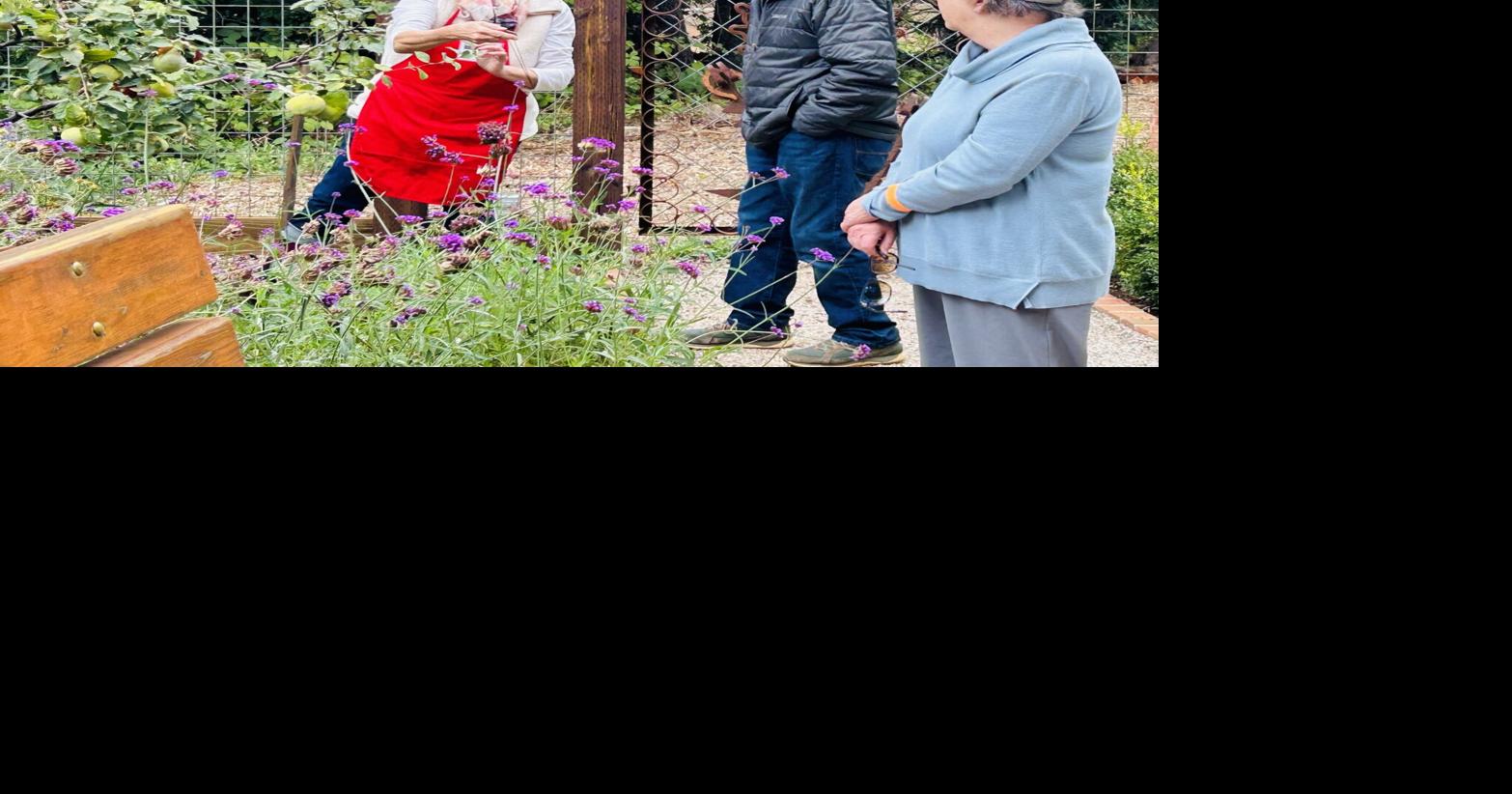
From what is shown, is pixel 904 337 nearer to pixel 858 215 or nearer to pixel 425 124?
pixel 425 124

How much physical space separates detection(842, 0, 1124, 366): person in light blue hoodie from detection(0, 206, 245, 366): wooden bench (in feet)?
3.77

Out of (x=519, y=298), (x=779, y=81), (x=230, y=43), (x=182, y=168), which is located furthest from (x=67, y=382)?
(x=230, y=43)

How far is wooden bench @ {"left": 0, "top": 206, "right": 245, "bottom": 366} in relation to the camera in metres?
1.41

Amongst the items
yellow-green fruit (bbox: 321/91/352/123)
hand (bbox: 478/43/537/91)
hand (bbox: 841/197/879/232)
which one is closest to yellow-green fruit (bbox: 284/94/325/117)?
yellow-green fruit (bbox: 321/91/352/123)

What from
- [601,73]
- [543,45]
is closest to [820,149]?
[543,45]

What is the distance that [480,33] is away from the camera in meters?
3.63

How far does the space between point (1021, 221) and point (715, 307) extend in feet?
5.18

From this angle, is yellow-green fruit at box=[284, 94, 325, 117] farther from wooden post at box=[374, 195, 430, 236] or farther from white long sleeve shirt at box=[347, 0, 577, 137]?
wooden post at box=[374, 195, 430, 236]

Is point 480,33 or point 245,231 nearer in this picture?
point 480,33

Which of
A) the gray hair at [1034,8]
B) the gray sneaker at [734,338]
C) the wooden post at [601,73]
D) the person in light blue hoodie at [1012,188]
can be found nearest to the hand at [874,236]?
the person in light blue hoodie at [1012,188]

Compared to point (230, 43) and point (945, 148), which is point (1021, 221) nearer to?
point (945, 148)

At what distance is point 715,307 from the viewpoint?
12.4 feet

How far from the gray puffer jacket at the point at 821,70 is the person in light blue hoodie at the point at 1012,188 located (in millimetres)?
631

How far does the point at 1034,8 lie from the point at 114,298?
139cm
